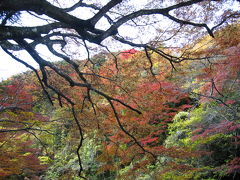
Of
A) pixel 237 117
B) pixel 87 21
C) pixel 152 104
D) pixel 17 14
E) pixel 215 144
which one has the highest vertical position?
pixel 17 14

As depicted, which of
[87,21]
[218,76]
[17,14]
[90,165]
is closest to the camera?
[87,21]

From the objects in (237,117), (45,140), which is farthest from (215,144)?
(45,140)

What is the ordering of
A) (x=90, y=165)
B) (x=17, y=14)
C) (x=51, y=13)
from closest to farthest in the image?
1. (x=51, y=13)
2. (x=17, y=14)
3. (x=90, y=165)

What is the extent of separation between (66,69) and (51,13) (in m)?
2.68

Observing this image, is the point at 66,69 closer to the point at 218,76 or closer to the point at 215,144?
the point at 218,76

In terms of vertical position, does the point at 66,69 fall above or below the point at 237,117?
above

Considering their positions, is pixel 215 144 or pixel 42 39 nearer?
pixel 42 39

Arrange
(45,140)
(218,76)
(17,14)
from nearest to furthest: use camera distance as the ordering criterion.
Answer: (17,14) < (218,76) < (45,140)

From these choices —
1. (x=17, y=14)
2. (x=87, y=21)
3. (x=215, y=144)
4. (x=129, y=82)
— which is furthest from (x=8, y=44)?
(x=215, y=144)

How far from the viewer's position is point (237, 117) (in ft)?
14.4

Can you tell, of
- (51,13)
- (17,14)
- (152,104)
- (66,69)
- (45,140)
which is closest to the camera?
(51,13)

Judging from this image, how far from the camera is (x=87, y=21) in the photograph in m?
1.78

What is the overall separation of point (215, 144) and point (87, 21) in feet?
17.5

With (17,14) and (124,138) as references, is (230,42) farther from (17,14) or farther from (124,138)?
(17,14)
